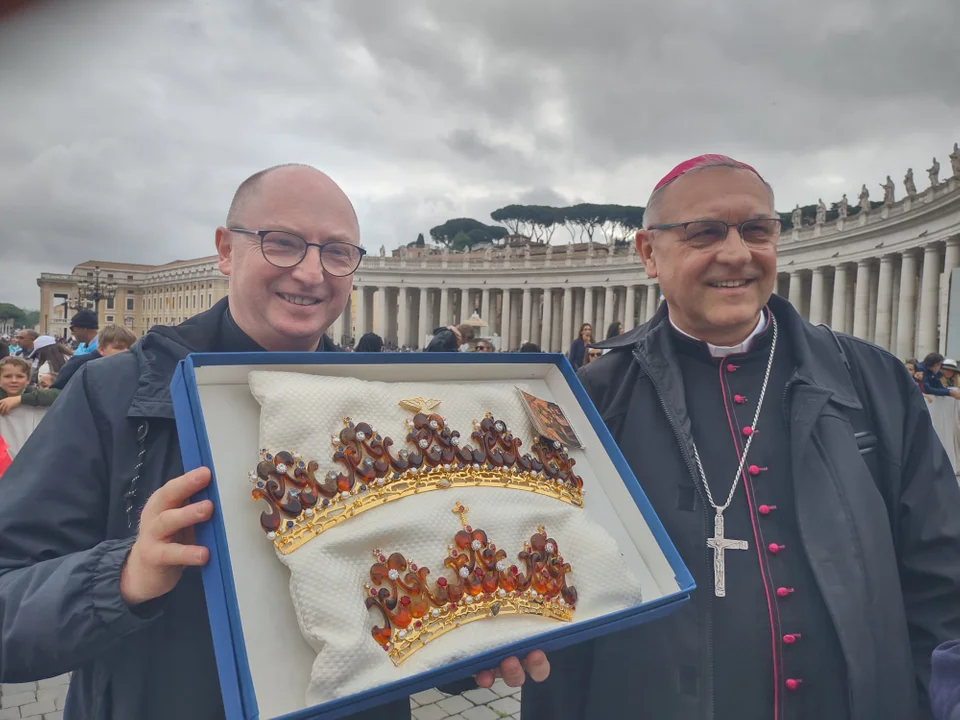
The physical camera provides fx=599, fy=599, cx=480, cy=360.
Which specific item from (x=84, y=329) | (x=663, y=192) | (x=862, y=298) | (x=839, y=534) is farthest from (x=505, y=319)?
(x=839, y=534)

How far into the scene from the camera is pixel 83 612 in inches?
57.2

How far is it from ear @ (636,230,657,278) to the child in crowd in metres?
6.78

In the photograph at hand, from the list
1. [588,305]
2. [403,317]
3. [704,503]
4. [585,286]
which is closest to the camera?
[704,503]

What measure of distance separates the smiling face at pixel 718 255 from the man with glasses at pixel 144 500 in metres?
1.24

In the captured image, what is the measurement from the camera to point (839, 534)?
2.08 meters

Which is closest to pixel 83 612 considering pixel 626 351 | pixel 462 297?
pixel 626 351

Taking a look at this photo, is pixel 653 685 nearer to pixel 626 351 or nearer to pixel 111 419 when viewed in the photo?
pixel 626 351

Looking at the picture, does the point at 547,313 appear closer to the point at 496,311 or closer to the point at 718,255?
the point at 496,311

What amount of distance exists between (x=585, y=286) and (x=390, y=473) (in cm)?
5413

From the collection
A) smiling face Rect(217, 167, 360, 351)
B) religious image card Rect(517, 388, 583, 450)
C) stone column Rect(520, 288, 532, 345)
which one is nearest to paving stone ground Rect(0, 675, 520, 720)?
religious image card Rect(517, 388, 583, 450)

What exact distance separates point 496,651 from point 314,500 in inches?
21.8

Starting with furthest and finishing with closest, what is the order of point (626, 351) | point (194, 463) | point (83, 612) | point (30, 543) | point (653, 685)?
point (626, 351) < point (653, 685) < point (30, 543) < point (83, 612) < point (194, 463)

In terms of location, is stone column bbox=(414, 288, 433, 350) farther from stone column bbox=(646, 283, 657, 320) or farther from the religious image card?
the religious image card

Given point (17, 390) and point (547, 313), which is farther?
point (547, 313)
